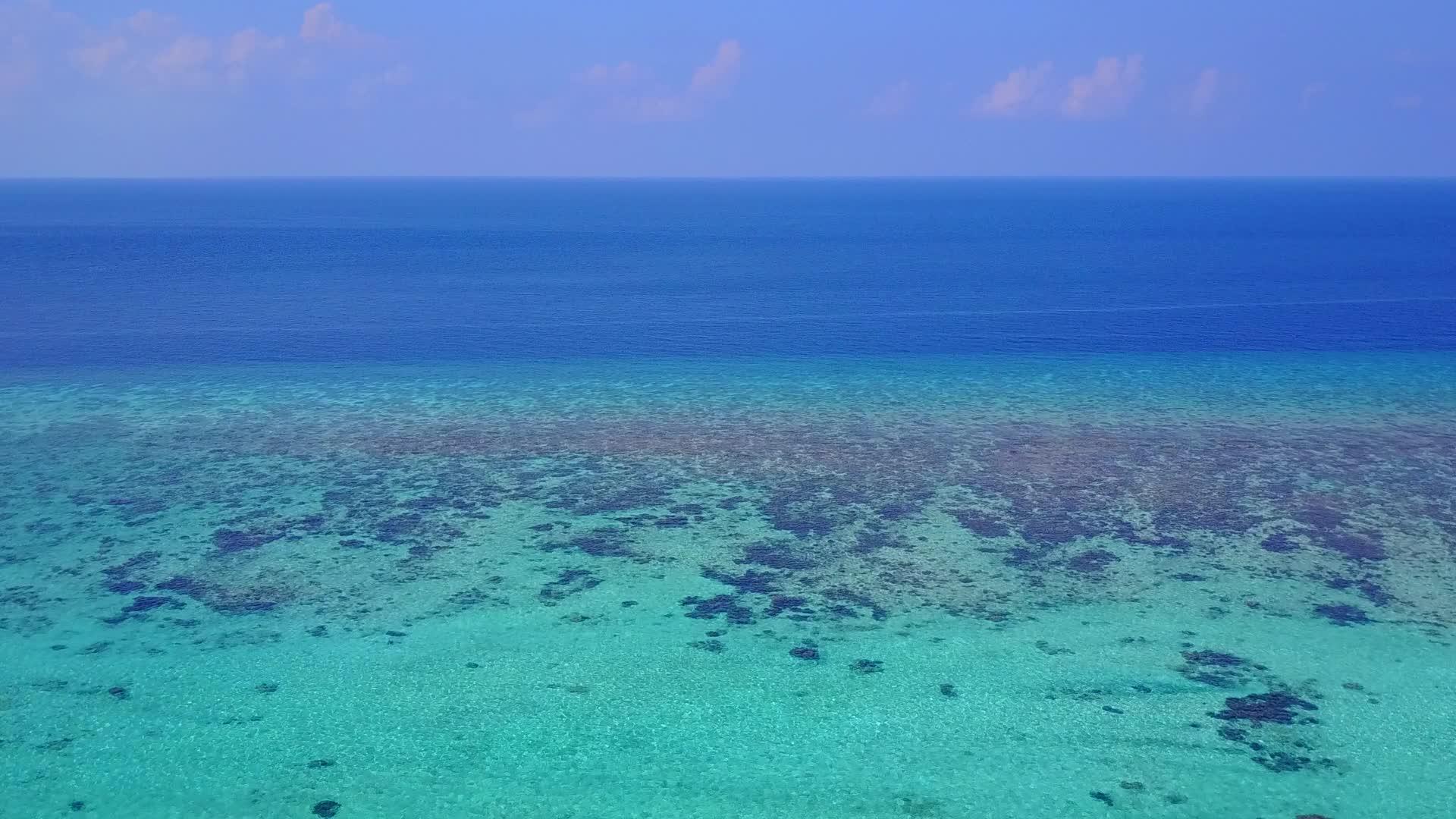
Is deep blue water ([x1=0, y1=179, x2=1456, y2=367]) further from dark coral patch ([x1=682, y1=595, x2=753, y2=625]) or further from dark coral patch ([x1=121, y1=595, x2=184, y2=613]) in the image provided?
dark coral patch ([x1=682, y1=595, x2=753, y2=625])

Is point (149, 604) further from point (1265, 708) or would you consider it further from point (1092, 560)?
point (1265, 708)

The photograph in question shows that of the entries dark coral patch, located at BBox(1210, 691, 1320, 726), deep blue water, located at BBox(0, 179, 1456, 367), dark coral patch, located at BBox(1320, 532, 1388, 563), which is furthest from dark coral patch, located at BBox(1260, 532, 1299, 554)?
deep blue water, located at BBox(0, 179, 1456, 367)

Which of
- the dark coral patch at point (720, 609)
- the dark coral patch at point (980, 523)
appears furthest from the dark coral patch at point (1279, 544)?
the dark coral patch at point (720, 609)

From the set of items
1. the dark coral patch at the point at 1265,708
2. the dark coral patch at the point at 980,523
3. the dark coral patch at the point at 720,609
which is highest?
the dark coral patch at the point at 980,523

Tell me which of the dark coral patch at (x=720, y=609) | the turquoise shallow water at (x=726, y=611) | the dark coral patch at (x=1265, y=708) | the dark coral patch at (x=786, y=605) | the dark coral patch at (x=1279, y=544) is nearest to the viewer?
the turquoise shallow water at (x=726, y=611)

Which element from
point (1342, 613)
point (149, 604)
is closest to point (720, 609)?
point (149, 604)

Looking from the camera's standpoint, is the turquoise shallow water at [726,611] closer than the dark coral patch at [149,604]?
Yes

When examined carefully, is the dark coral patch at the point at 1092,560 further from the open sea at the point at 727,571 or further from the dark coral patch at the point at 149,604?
the dark coral patch at the point at 149,604

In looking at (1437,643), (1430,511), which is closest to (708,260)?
(1430,511)
